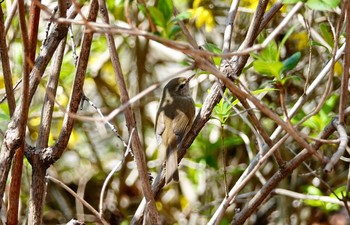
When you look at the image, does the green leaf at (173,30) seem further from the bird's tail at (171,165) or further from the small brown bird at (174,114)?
the small brown bird at (174,114)

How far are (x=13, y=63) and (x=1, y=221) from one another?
Answer: 1.77m

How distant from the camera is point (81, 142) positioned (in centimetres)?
420

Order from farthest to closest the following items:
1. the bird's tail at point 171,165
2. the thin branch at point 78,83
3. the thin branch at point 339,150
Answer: the bird's tail at point 171,165
the thin branch at point 78,83
the thin branch at point 339,150

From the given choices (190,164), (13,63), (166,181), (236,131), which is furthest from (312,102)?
(166,181)

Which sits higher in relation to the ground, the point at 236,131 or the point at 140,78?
the point at 140,78

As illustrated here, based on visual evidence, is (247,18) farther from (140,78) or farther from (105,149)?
(105,149)

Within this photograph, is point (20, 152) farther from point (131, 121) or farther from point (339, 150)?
point (339, 150)

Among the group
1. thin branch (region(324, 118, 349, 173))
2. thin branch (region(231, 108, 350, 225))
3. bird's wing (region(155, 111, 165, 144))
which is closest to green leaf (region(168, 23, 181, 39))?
thin branch (region(324, 118, 349, 173))

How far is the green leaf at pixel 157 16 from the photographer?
1.48m

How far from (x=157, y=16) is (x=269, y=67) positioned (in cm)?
26

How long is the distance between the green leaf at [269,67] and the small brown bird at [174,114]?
1031 mm

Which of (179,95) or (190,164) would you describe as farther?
(190,164)

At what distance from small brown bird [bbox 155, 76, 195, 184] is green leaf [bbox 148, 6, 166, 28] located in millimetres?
1084

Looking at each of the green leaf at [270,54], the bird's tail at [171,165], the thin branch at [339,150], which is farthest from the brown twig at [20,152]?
the thin branch at [339,150]
